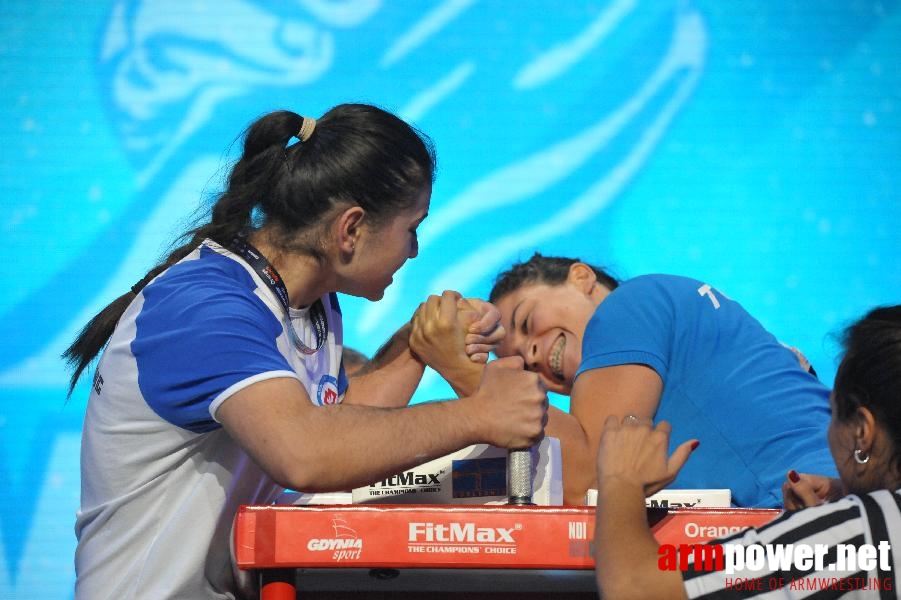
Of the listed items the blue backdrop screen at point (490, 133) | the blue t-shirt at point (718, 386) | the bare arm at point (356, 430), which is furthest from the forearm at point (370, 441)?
the blue backdrop screen at point (490, 133)

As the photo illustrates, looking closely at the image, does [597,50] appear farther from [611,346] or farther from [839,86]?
[611,346]

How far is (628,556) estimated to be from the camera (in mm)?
1074

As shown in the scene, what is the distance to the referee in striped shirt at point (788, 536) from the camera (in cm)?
105

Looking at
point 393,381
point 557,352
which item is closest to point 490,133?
point 557,352

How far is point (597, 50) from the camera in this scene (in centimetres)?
310

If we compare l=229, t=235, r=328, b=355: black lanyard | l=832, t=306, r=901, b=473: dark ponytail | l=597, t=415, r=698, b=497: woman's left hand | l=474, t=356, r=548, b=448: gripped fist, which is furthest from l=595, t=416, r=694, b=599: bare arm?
l=229, t=235, r=328, b=355: black lanyard

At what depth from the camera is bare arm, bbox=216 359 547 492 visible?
3.83 ft

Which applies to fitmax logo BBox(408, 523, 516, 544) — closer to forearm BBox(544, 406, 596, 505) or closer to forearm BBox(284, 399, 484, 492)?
forearm BBox(284, 399, 484, 492)

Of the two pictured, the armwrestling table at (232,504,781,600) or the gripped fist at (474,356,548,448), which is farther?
the gripped fist at (474,356,548,448)

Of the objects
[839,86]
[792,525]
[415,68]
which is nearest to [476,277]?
[415,68]

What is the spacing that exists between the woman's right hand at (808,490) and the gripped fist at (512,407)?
396mm

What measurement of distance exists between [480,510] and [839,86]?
2.51m

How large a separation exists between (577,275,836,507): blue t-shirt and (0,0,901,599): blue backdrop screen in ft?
3.93

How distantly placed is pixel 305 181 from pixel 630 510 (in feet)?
2.40
